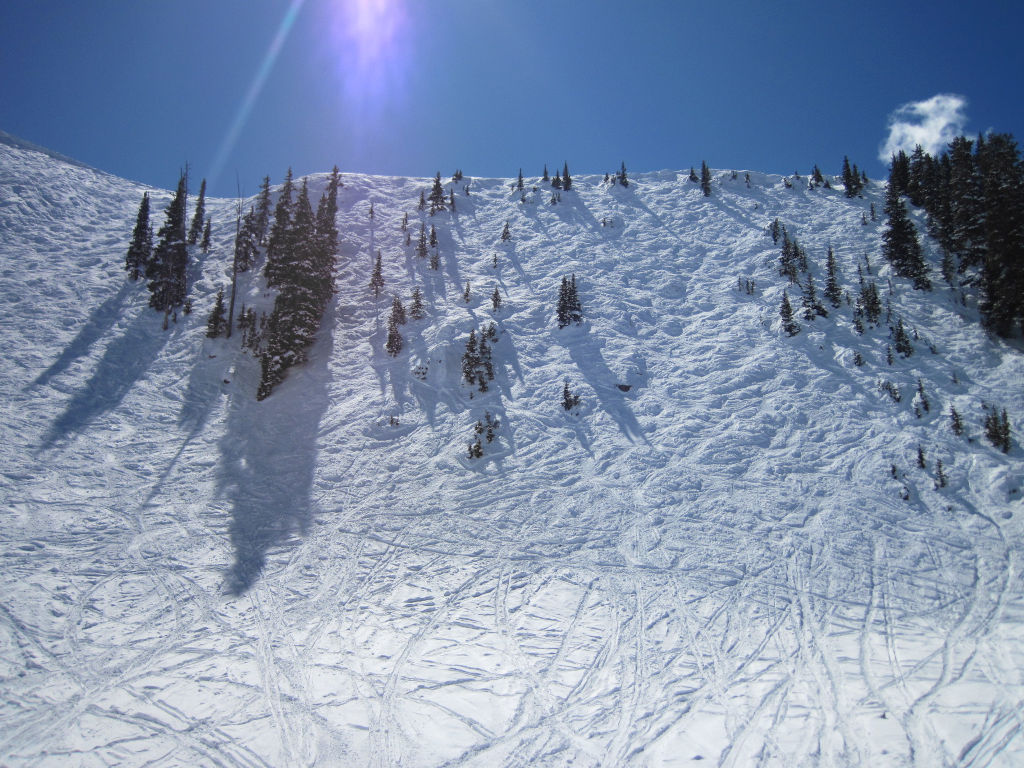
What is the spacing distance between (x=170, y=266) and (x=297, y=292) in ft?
31.5

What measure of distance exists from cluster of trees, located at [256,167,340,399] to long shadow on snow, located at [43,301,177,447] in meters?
5.23

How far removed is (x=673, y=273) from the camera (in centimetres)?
2888

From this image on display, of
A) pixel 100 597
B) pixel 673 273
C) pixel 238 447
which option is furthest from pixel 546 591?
pixel 673 273

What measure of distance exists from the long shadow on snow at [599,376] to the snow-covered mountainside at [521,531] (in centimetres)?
16

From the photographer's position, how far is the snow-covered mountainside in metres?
8.69

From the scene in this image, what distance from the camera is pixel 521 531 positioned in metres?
14.8

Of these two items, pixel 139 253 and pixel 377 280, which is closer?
pixel 377 280

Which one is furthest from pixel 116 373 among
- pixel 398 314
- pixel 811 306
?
pixel 811 306

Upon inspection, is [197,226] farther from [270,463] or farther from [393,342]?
[270,463]

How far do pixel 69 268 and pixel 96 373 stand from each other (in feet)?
39.9

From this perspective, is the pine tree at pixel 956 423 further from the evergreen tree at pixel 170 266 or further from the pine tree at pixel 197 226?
the pine tree at pixel 197 226

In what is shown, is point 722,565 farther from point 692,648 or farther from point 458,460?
point 458,460

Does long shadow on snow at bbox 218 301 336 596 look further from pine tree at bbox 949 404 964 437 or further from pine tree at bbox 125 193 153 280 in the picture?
pine tree at bbox 949 404 964 437

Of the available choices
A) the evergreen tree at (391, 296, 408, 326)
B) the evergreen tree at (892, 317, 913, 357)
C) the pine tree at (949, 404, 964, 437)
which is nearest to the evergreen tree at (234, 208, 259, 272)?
the evergreen tree at (391, 296, 408, 326)
